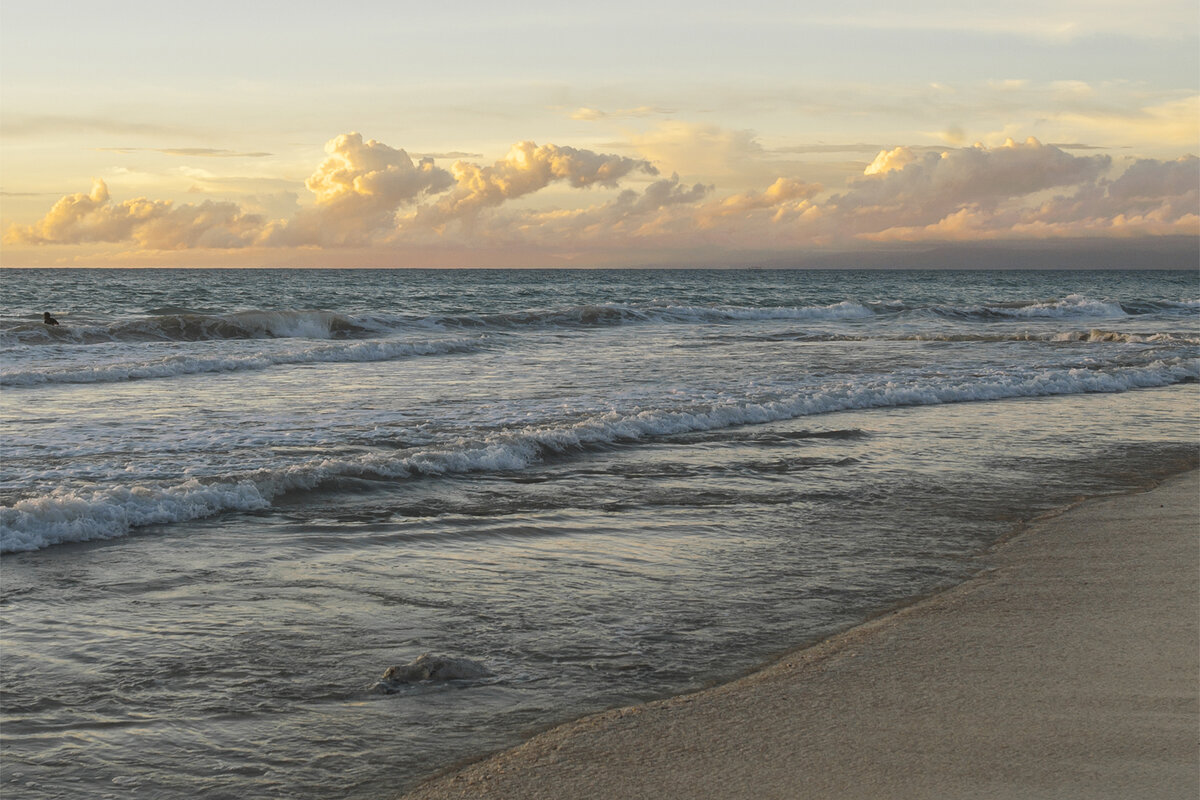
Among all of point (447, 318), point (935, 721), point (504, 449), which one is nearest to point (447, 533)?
point (504, 449)

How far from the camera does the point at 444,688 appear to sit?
416 centimetres

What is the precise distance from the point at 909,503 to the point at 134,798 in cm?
586

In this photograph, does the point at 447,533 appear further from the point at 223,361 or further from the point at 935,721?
the point at 223,361

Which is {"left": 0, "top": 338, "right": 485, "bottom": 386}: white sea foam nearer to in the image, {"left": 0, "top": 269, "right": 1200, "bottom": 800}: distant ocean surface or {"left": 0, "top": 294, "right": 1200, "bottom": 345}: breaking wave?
{"left": 0, "top": 269, "right": 1200, "bottom": 800}: distant ocean surface

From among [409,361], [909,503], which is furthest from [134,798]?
[409,361]

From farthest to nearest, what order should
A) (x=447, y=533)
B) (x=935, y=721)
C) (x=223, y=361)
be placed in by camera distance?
(x=223, y=361) → (x=447, y=533) → (x=935, y=721)

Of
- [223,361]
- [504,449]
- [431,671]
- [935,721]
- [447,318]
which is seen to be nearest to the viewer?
[935,721]

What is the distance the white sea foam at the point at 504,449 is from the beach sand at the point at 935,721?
4212 mm

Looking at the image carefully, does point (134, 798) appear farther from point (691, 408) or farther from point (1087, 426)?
point (1087, 426)

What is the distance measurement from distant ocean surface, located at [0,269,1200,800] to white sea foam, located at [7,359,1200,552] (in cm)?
3

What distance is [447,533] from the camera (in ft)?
22.5

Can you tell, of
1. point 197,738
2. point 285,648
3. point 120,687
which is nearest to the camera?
point 197,738

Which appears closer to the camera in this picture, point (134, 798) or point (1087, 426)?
point (134, 798)

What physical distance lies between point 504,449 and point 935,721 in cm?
611
